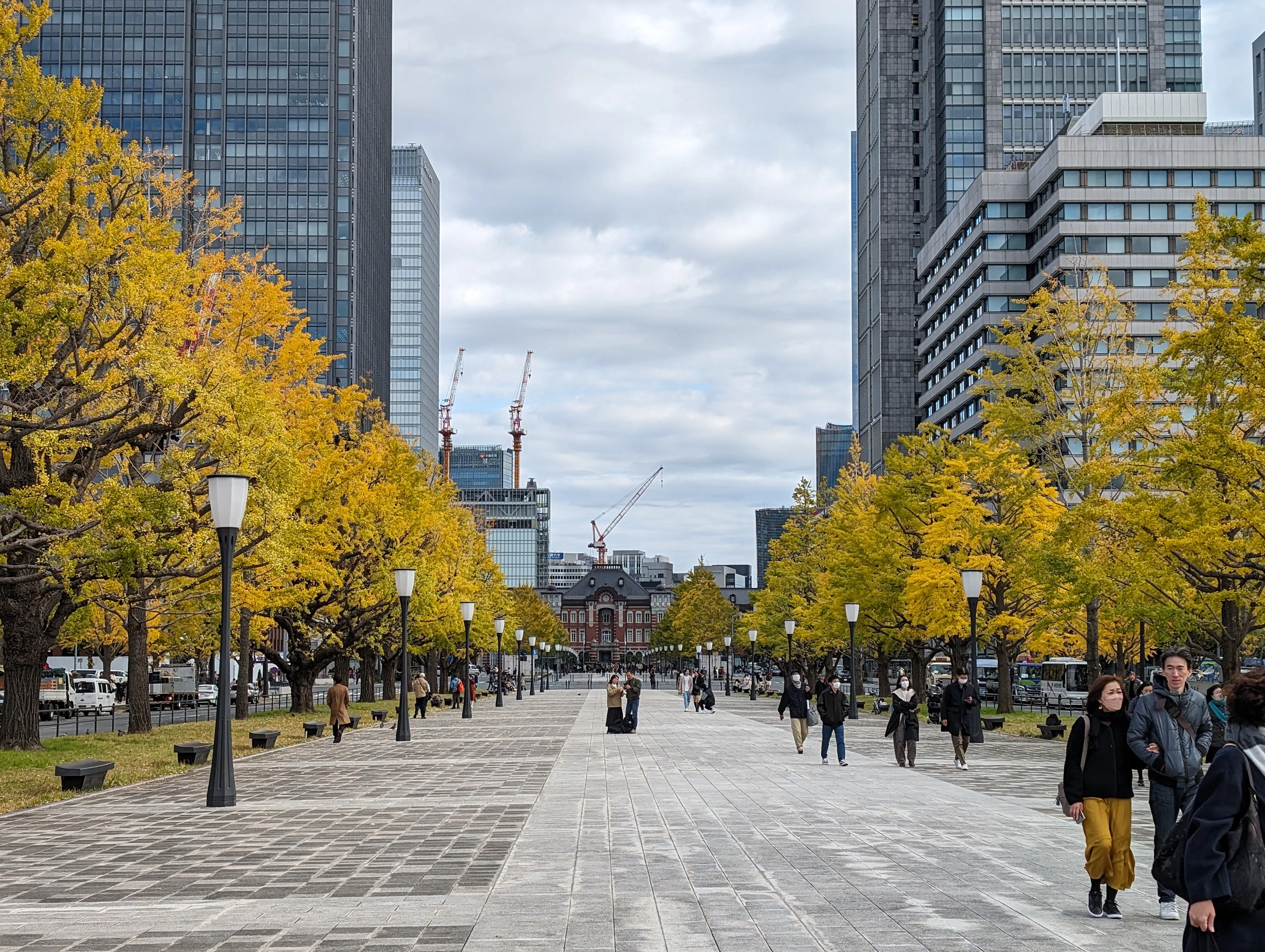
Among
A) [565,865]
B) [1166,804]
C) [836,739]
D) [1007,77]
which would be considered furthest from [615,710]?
[1007,77]

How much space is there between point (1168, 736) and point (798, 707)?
17224mm

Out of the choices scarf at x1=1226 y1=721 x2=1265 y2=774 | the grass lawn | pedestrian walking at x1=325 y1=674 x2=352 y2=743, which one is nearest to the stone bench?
the grass lawn

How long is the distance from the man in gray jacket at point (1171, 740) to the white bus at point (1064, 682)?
40583 mm

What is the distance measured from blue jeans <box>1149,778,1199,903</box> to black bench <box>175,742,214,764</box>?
Answer: 17043mm

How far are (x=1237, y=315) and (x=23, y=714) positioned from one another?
23578 mm

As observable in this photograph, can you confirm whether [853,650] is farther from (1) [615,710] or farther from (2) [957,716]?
(2) [957,716]

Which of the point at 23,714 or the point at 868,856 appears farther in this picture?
the point at 23,714

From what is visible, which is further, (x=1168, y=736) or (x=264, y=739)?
(x=264, y=739)

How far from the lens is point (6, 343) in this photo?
17.4 metres

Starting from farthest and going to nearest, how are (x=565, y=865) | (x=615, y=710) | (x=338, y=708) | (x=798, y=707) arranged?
(x=615, y=710) < (x=338, y=708) < (x=798, y=707) < (x=565, y=865)

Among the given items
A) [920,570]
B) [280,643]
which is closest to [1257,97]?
[280,643]

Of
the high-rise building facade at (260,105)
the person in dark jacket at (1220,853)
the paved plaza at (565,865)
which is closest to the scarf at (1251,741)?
the person in dark jacket at (1220,853)

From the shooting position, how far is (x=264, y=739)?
88.6 feet

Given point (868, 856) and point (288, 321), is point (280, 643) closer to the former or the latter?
point (288, 321)
